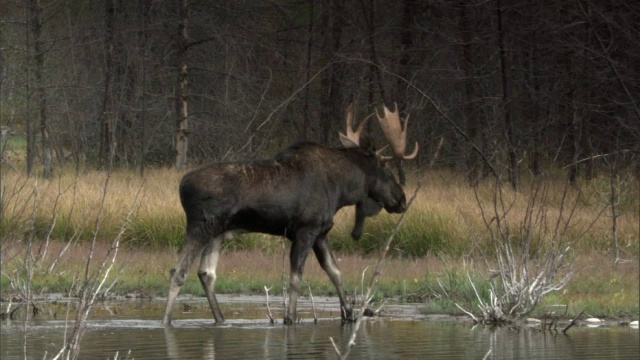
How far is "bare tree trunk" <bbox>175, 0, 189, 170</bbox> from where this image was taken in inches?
1063

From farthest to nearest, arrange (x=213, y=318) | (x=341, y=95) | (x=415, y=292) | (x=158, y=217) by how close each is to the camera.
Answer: (x=341, y=95) → (x=158, y=217) → (x=415, y=292) → (x=213, y=318)

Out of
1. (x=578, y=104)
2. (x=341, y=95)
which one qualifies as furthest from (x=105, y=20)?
(x=578, y=104)

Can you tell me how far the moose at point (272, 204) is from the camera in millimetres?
11953

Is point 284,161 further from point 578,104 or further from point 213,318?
point 578,104

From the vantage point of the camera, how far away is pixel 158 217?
18.6 m

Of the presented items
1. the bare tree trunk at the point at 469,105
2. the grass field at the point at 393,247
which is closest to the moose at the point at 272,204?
the grass field at the point at 393,247

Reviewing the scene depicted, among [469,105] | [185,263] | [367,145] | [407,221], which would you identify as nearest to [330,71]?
[469,105]

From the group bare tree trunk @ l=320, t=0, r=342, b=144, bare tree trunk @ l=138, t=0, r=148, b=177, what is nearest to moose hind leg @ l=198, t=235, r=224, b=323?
bare tree trunk @ l=138, t=0, r=148, b=177

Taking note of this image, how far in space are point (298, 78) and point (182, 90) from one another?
5347 mm

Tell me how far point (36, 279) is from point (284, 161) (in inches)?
175

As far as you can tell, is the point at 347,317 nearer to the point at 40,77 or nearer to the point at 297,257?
the point at 297,257

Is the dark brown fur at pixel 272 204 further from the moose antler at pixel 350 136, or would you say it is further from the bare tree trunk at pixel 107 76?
the bare tree trunk at pixel 107 76

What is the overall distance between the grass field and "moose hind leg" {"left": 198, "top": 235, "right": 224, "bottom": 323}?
1.04 meters

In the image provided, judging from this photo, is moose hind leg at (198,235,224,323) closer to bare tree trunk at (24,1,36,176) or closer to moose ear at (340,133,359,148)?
moose ear at (340,133,359,148)
